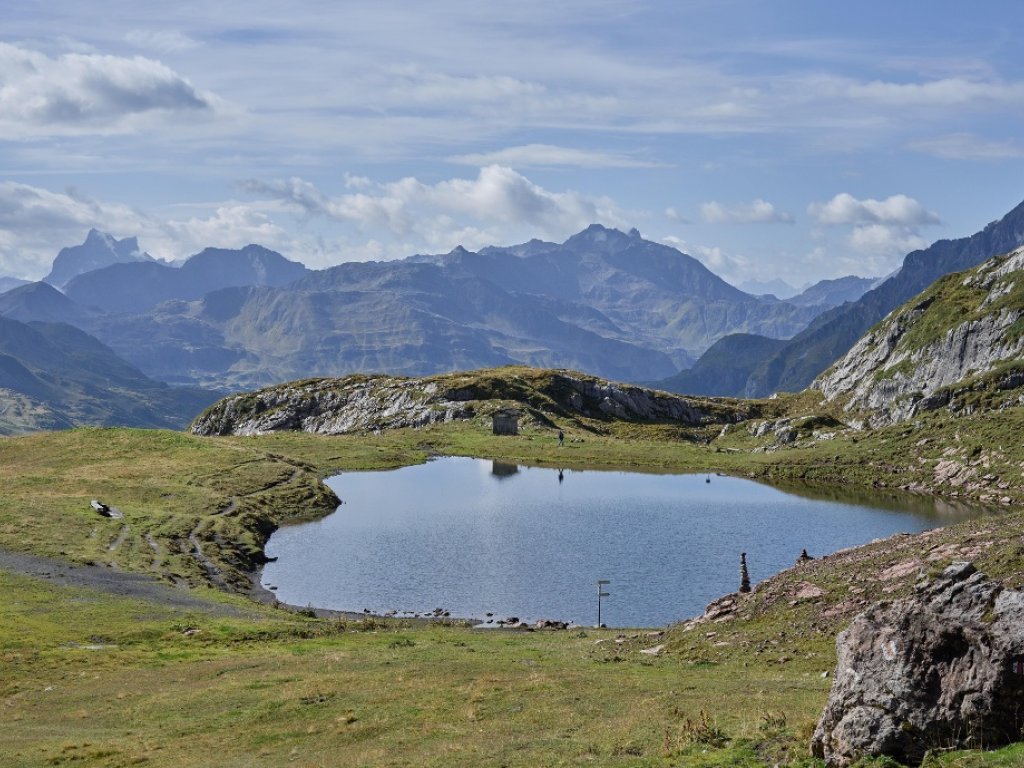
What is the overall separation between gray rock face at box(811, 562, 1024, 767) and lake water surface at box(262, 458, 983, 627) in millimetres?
49942

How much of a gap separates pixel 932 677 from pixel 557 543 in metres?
84.4

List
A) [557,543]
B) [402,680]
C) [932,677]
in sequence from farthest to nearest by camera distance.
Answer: [557,543] → [402,680] → [932,677]

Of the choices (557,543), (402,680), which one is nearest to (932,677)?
(402,680)

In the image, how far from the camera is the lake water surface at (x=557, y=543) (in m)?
83.8

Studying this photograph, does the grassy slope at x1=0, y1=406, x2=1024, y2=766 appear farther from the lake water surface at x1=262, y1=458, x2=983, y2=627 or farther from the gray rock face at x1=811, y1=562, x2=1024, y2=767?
the lake water surface at x1=262, y1=458, x2=983, y2=627

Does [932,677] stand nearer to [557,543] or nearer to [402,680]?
[402,680]

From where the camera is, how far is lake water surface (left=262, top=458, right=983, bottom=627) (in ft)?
275

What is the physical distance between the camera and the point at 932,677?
966 inches

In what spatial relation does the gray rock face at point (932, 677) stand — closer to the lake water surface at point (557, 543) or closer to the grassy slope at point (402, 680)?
the grassy slope at point (402, 680)

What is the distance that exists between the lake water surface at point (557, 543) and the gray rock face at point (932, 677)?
49.9 m

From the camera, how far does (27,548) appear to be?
91.1 metres

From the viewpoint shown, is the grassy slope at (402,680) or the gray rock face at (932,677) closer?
the gray rock face at (932,677)

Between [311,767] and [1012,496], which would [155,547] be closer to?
[311,767]

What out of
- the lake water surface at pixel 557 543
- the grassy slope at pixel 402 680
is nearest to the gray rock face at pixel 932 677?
the grassy slope at pixel 402 680
